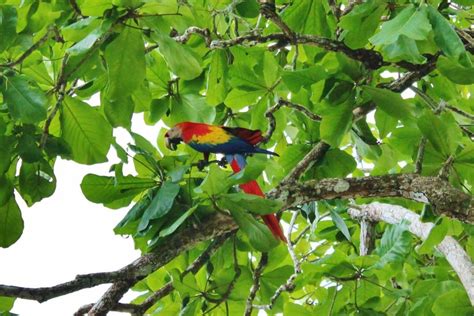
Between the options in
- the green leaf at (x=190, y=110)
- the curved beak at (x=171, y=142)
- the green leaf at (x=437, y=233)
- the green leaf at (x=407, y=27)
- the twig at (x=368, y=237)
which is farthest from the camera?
the twig at (x=368, y=237)

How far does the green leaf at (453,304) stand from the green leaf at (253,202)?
2.26ft

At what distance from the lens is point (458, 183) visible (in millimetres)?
2045

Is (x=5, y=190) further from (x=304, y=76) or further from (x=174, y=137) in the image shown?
(x=304, y=76)

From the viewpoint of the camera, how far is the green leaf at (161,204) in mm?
1840

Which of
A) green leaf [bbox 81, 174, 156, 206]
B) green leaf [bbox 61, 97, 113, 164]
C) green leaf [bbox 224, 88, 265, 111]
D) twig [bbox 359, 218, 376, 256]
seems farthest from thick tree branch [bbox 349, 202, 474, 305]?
green leaf [bbox 61, 97, 113, 164]

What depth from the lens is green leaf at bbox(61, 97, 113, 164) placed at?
2008mm

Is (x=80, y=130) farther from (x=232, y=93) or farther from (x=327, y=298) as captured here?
(x=327, y=298)

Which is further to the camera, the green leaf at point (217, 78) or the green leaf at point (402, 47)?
the green leaf at point (217, 78)

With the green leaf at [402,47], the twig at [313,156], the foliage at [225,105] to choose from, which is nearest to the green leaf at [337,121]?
the foliage at [225,105]

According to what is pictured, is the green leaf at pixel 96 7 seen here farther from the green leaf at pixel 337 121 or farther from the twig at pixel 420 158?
the twig at pixel 420 158

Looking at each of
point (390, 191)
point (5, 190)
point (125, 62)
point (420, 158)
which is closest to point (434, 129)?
point (420, 158)

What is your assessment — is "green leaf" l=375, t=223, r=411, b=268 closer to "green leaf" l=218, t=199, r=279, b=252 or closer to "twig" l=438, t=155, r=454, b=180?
"twig" l=438, t=155, r=454, b=180

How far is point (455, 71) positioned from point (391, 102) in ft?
0.62

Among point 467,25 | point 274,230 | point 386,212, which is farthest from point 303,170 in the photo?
point 467,25
